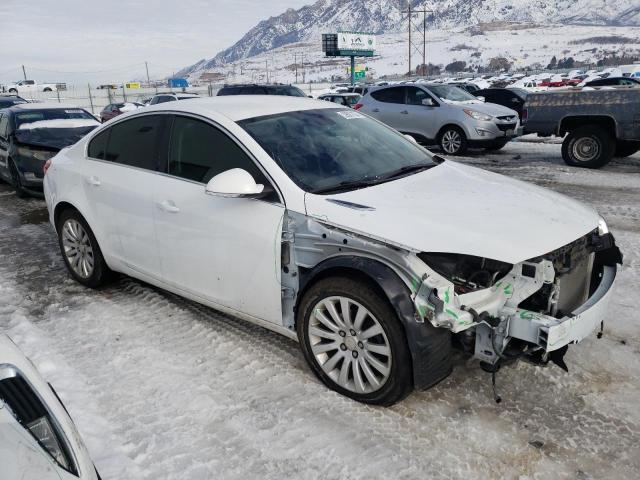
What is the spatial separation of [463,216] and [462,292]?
405mm

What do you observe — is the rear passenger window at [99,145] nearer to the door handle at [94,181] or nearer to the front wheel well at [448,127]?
the door handle at [94,181]

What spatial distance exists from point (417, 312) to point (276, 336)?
148 centimetres

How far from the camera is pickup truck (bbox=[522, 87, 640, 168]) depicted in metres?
9.35

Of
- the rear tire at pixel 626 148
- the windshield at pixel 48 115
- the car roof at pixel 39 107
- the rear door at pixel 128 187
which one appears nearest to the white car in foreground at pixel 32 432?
the rear door at pixel 128 187

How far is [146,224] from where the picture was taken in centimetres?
403

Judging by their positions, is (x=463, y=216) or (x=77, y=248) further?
(x=77, y=248)

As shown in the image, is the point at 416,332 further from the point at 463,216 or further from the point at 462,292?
the point at 463,216

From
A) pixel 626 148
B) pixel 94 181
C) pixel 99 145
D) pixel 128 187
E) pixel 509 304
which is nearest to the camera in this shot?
pixel 509 304

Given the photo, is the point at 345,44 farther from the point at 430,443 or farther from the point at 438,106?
the point at 430,443

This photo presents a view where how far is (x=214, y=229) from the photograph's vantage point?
3.51 meters

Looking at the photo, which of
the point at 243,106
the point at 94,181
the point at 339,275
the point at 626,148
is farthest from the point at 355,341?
the point at 626,148

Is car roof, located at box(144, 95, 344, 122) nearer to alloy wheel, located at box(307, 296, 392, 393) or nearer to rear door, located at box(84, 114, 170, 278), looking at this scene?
rear door, located at box(84, 114, 170, 278)

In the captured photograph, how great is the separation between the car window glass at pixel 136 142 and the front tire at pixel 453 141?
921 centimetres

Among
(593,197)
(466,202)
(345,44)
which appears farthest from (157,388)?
→ (345,44)
